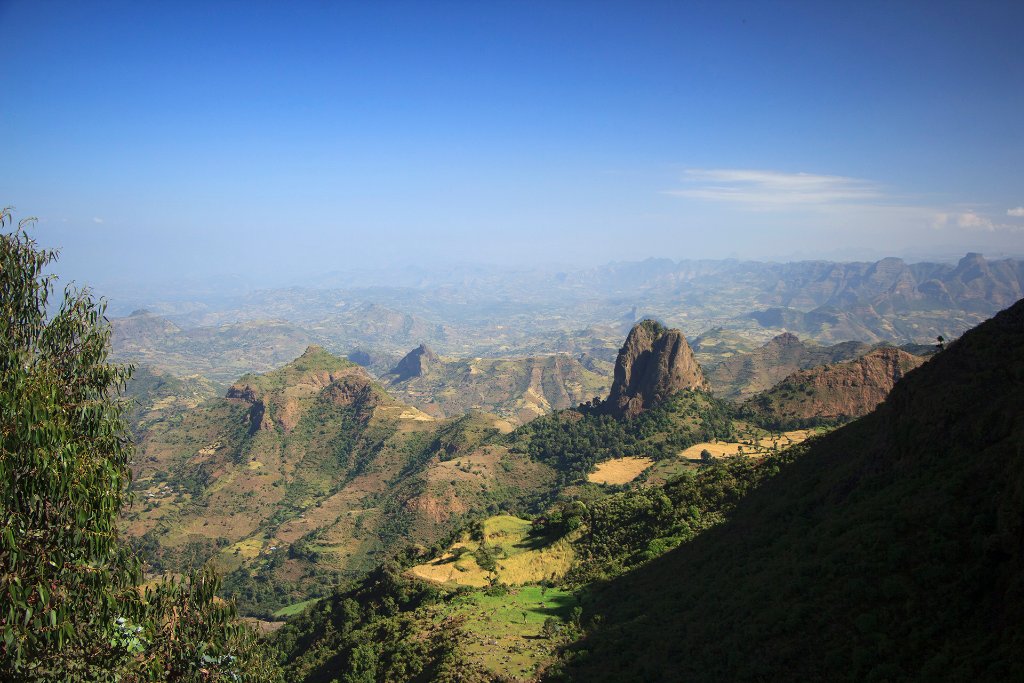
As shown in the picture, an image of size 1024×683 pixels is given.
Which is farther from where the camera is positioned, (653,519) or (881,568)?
(653,519)

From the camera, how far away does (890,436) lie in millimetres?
32344

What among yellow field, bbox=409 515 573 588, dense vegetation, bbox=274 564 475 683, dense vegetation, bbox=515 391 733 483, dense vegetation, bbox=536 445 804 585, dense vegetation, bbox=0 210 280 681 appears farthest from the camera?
dense vegetation, bbox=515 391 733 483

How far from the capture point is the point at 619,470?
11075 cm

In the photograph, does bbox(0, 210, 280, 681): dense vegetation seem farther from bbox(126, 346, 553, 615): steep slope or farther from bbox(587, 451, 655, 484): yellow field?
bbox(126, 346, 553, 615): steep slope

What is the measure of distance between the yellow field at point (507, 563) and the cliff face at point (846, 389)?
75.7 metres

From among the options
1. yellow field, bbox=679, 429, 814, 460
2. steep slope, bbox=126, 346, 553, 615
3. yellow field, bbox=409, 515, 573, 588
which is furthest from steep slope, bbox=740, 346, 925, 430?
yellow field, bbox=409, 515, 573, 588

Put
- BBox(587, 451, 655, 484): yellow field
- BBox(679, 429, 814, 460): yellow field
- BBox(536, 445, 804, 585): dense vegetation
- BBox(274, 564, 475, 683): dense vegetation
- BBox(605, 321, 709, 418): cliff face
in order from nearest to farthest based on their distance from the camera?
BBox(274, 564, 475, 683): dense vegetation → BBox(536, 445, 804, 585): dense vegetation → BBox(679, 429, 814, 460): yellow field → BBox(587, 451, 655, 484): yellow field → BBox(605, 321, 709, 418): cliff face

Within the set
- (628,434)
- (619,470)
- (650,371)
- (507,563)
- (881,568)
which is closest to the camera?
(881,568)

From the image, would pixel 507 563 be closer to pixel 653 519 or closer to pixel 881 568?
pixel 653 519

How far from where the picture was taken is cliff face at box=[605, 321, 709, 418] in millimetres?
131375

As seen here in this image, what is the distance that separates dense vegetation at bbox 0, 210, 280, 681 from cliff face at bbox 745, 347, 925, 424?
118 m

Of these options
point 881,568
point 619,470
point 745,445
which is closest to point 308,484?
point 619,470

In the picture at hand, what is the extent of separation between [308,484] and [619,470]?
97629 mm

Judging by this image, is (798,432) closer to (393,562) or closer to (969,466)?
(393,562)
